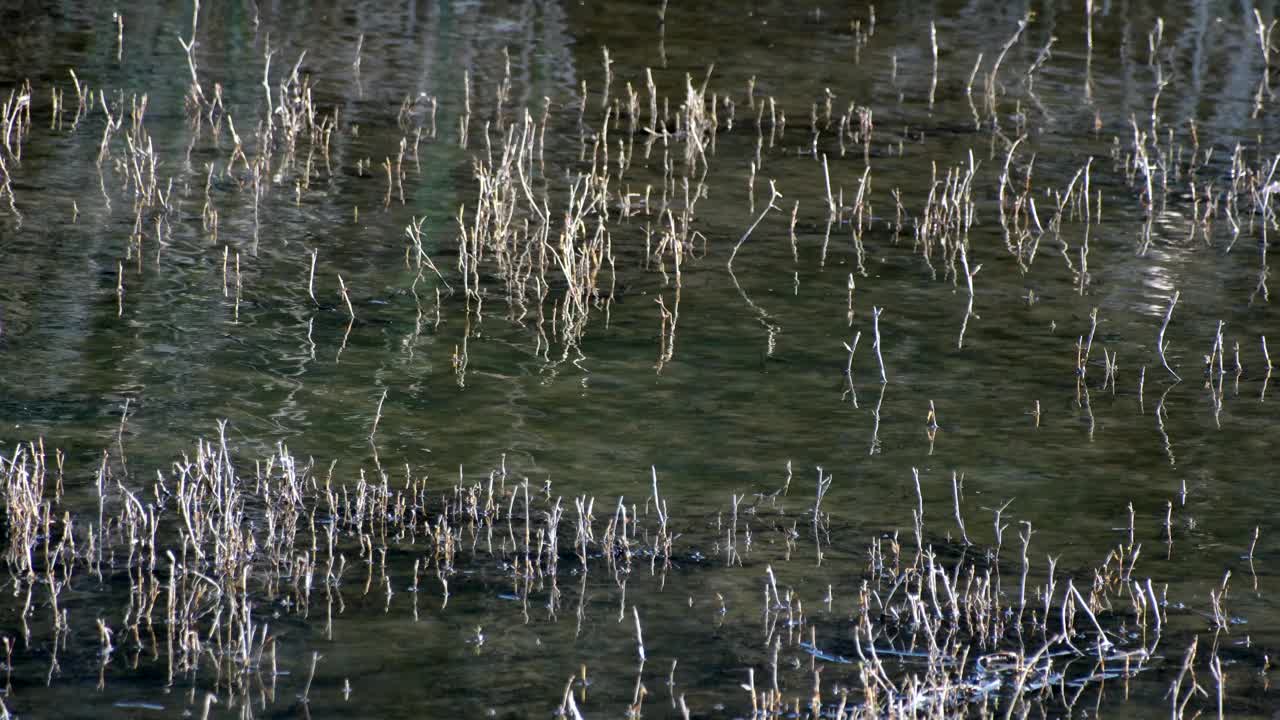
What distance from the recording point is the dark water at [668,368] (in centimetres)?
677

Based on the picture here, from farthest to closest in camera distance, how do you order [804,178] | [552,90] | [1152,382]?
[552,90]
[804,178]
[1152,382]

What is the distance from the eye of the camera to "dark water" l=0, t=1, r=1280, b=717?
6766 millimetres

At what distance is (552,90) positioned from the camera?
18141mm

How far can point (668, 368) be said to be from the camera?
1026 centimetres

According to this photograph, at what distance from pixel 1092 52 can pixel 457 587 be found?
53.4 feet

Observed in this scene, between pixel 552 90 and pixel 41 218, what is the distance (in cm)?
664

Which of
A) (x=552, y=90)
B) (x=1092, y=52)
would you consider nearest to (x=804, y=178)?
(x=552, y=90)

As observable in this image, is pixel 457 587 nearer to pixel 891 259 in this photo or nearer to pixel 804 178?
pixel 891 259

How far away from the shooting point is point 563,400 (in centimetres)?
962

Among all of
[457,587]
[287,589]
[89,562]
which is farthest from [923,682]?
[89,562]

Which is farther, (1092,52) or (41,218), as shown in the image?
(1092,52)

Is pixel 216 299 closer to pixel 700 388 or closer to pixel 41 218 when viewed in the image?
pixel 41 218

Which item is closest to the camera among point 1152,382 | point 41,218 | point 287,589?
point 287,589

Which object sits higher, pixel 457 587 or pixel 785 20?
pixel 785 20
